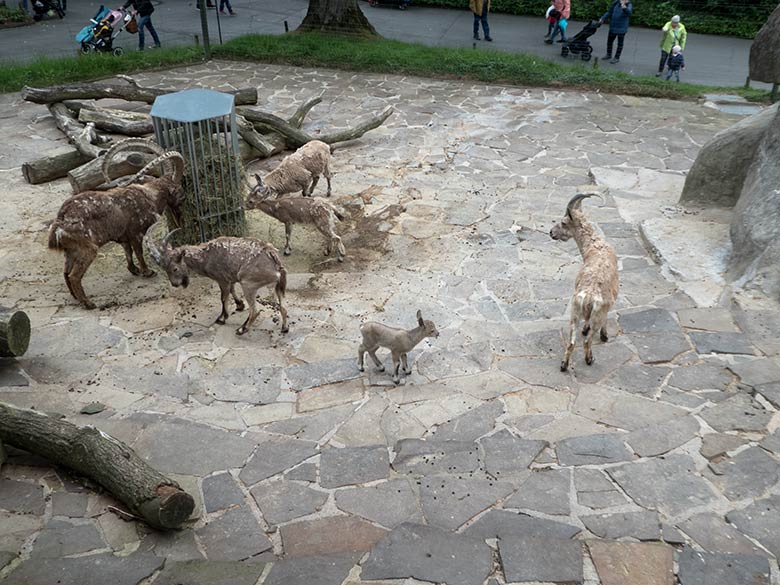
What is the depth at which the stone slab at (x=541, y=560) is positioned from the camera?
15.3 ft

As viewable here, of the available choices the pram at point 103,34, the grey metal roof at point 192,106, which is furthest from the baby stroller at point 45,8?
the grey metal roof at point 192,106

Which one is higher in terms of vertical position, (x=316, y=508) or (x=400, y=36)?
(x=400, y=36)

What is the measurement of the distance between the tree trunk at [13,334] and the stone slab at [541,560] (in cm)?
486

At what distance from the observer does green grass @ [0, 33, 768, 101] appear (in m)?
16.7

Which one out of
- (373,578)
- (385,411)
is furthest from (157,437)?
(373,578)

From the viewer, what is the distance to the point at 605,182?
11.8 m

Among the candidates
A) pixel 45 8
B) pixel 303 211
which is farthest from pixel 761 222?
pixel 45 8

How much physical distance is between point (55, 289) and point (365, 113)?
8353 millimetres

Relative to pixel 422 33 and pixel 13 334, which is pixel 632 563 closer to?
pixel 13 334

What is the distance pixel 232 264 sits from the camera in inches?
298

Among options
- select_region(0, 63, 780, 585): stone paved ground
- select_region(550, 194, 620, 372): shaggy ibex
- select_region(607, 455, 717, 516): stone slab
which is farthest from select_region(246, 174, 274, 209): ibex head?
select_region(607, 455, 717, 516): stone slab

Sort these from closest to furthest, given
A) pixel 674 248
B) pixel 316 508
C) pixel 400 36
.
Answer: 1. pixel 316 508
2. pixel 674 248
3. pixel 400 36

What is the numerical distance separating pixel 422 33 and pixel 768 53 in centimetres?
1503

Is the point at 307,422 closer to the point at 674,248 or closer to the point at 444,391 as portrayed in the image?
the point at 444,391
